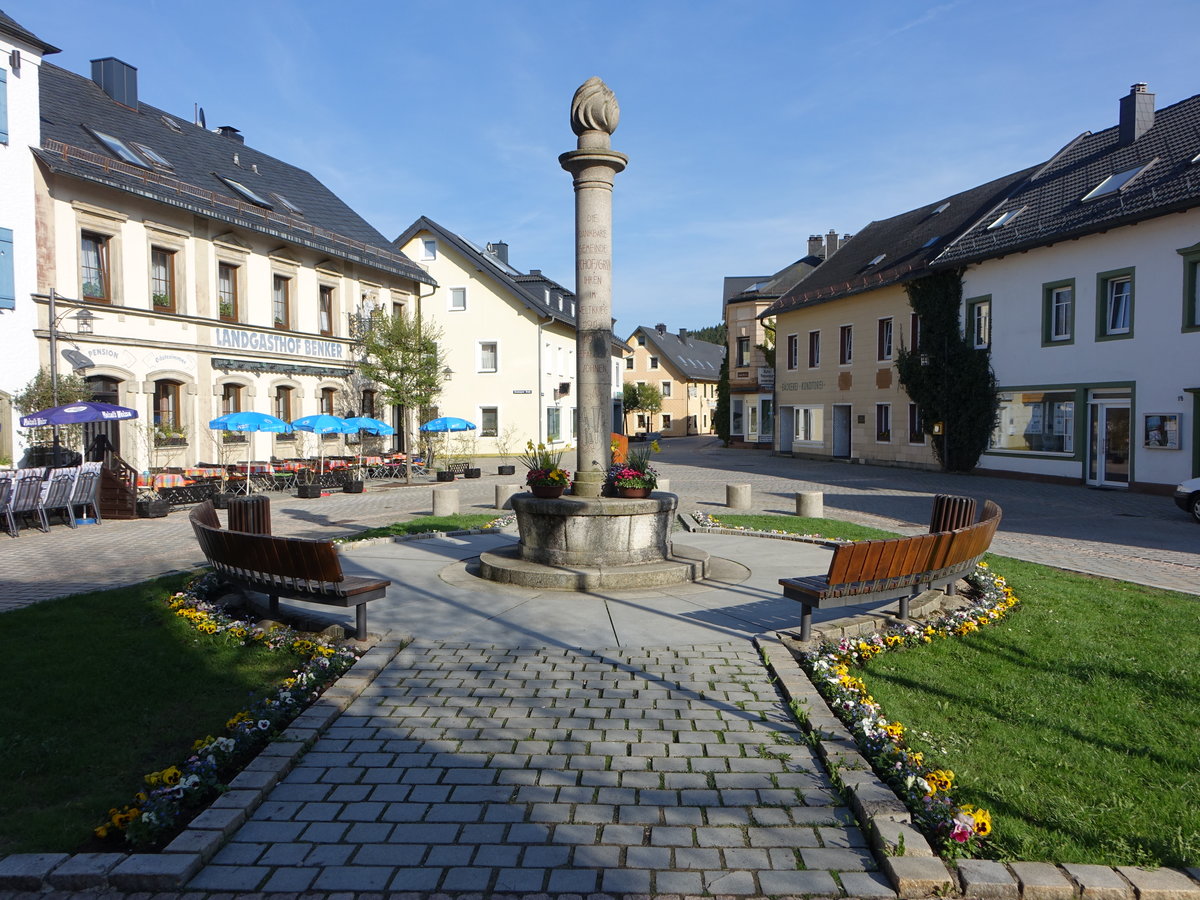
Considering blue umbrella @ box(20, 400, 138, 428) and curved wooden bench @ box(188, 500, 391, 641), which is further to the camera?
blue umbrella @ box(20, 400, 138, 428)

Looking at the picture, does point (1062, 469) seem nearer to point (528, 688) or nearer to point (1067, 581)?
point (1067, 581)

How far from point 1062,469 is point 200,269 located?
24.2 m

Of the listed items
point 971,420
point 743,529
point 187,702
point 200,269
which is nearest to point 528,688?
point 187,702

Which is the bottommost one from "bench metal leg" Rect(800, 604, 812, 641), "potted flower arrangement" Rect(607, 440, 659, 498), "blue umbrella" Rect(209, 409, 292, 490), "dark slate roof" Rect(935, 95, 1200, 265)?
"bench metal leg" Rect(800, 604, 812, 641)

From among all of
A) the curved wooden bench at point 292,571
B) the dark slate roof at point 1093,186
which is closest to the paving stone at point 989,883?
Answer: the curved wooden bench at point 292,571

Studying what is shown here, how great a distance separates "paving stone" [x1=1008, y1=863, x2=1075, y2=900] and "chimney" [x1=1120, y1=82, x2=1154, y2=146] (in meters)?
25.7

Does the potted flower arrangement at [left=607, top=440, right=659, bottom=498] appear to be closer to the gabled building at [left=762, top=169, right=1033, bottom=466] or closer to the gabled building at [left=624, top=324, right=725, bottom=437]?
the gabled building at [left=762, top=169, right=1033, bottom=466]

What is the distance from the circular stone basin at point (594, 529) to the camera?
862 cm

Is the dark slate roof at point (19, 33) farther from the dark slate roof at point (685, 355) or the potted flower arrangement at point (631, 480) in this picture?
the dark slate roof at point (685, 355)

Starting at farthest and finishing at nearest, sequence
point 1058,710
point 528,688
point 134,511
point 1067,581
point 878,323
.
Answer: point 878,323, point 134,511, point 1067,581, point 528,688, point 1058,710

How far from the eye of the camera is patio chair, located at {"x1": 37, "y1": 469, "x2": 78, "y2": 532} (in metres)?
→ 14.0

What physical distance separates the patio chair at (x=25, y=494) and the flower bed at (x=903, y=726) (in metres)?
13.3

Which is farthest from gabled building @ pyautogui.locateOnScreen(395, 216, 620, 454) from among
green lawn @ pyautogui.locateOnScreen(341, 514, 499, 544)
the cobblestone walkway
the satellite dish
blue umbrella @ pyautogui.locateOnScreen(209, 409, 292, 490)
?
the cobblestone walkway

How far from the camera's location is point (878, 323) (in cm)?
3125
